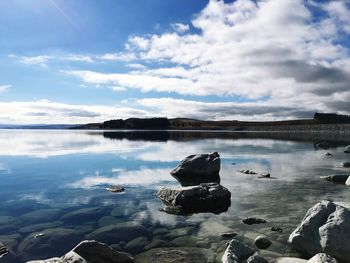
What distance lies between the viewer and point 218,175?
3072cm

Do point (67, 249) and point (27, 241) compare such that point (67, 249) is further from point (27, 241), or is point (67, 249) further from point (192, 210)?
point (192, 210)

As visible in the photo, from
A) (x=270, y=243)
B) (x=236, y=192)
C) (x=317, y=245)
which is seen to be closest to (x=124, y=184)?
(x=236, y=192)

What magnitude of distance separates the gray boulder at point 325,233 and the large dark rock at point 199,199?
6.08m


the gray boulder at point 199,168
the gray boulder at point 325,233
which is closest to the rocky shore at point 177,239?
the gray boulder at point 325,233

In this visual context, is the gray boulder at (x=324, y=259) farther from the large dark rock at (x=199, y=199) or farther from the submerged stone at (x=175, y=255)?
the large dark rock at (x=199, y=199)

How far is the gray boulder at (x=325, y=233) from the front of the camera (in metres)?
11.8

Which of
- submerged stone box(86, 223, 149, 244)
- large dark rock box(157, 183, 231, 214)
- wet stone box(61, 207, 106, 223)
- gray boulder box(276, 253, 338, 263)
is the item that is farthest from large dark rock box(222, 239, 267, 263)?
wet stone box(61, 207, 106, 223)

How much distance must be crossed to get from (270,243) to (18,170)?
1140 inches

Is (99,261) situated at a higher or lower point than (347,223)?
lower

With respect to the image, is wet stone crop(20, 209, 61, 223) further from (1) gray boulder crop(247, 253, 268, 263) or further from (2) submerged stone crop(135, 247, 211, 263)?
(1) gray boulder crop(247, 253, 268, 263)

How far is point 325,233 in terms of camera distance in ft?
40.2

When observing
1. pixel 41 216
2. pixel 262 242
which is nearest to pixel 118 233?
pixel 41 216

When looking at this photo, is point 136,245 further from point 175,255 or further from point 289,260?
point 289,260

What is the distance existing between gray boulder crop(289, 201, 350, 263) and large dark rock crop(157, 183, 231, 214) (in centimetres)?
608
